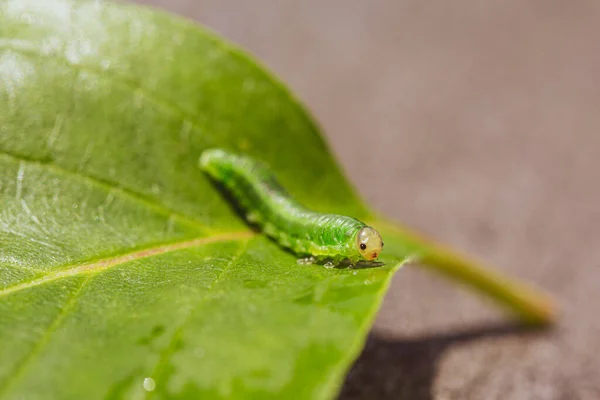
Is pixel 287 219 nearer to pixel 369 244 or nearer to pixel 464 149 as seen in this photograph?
pixel 369 244

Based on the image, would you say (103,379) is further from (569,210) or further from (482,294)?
(569,210)

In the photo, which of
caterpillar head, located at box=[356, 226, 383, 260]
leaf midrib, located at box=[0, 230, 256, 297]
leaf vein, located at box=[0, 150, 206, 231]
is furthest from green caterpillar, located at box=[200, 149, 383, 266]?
leaf vein, located at box=[0, 150, 206, 231]

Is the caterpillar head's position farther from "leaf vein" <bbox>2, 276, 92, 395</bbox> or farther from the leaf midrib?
"leaf vein" <bbox>2, 276, 92, 395</bbox>

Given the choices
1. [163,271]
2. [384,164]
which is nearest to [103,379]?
[163,271]

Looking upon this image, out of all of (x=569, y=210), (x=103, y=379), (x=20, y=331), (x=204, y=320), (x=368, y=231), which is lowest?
(x=20, y=331)

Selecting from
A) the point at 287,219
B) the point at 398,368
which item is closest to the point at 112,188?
the point at 287,219

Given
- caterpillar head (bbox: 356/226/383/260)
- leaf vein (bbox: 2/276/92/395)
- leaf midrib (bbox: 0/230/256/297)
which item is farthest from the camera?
caterpillar head (bbox: 356/226/383/260)
